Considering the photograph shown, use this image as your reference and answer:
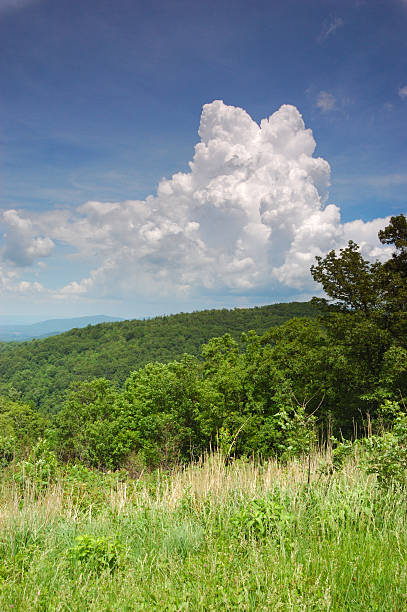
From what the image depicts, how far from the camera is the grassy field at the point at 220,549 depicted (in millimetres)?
2893

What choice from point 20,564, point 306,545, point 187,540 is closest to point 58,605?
point 20,564

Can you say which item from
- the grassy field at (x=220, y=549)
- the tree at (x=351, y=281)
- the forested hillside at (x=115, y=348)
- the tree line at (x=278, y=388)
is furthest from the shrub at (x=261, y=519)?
the forested hillside at (x=115, y=348)

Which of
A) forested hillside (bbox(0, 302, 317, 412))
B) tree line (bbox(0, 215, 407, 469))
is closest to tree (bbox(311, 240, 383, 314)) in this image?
tree line (bbox(0, 215, 407, 469))

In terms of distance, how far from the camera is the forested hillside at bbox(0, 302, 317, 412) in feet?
297

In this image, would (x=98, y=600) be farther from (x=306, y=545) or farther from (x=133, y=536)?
(x=306, y=545)

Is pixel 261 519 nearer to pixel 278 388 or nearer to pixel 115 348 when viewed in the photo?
pixel 278 388

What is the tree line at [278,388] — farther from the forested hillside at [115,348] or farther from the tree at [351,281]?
the forested hillside at [115,348]

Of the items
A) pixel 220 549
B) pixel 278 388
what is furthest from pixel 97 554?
pixel 278 388

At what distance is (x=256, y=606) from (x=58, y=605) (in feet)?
5.22

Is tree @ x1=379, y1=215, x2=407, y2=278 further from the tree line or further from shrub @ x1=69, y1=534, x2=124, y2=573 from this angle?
shrub @ x1=69, y1=534, x2=124, y2=573

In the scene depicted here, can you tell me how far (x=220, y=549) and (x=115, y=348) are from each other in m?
114

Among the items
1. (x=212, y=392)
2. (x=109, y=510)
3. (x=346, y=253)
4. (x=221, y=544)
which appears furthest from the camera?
(x=212, y=392)

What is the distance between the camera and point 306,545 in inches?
147

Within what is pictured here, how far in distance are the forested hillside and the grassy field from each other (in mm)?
70425
